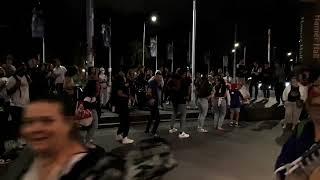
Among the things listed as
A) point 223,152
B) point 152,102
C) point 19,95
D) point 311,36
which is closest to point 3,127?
point 19,95

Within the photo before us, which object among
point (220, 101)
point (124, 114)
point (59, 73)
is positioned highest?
point (59, 73)

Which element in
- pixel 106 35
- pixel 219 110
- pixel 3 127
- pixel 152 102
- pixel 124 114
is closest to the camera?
pixel 3 127

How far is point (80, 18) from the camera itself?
148 ft

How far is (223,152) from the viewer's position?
11789mm

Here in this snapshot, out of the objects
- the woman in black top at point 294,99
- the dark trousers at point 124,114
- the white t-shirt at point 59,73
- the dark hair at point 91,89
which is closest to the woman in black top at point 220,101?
the woman in black top at point 294,99

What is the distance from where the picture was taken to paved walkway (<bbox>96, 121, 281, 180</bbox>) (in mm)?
9438

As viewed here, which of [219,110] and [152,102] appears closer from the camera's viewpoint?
[152,102]

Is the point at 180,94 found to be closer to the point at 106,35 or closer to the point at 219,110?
the point at 219,110

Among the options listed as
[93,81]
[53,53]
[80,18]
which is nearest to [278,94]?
[93,81]

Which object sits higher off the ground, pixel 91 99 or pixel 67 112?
pixel 67 112

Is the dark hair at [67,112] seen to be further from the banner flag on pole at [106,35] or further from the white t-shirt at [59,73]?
the banner flag on pole at [106,35]

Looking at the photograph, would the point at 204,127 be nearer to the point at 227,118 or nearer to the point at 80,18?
the point at 227,118

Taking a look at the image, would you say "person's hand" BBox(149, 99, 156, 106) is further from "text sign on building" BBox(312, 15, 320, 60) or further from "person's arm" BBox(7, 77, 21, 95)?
"text sign on building" BBox(312, 15, 320, 60)

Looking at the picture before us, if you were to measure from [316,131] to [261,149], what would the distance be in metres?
8.81
